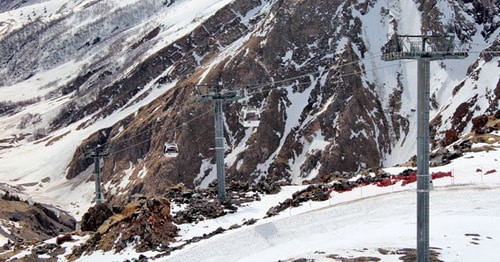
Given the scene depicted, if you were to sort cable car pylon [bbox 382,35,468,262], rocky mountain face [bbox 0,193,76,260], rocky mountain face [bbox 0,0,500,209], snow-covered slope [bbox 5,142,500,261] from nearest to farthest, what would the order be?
cable car pylon [bbox 382,35,468,262] < snow-covered slope [bbox 5,142,500,261] < rocky mountain face [bbox 0,193,76,260] < rocky mountain face [bbox 0,0,500,209]

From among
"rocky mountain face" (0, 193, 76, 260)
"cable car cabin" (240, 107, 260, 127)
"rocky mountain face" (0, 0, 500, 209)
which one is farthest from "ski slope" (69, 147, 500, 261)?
"rocky mountain face" (0, 0, 500, 209)

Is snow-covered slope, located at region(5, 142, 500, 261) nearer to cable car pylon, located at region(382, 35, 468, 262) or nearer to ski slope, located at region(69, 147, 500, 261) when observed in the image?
ski slope, located at region(69, 147, 500, 261)

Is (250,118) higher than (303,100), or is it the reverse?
(250,118)

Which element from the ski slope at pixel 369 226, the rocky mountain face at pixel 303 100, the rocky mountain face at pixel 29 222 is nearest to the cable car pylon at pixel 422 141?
the ski slope at pixel 369 226

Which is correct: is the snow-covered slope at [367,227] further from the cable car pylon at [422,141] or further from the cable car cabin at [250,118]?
the cable car cabin at [250,118]

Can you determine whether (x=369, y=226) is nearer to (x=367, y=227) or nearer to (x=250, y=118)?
(x=367, y=227)

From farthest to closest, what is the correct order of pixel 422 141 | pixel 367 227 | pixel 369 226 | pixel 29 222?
pixel 29 222 < pixel 369 226 < pixel 367 227 < pixel 422 141

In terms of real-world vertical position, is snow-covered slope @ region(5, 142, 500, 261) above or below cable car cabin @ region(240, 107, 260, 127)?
below

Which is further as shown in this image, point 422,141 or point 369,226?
point 369,226

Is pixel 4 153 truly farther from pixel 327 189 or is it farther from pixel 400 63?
pixel 327 189

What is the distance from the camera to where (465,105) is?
382 feet

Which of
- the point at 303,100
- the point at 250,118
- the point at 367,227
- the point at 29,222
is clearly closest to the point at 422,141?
the point at 367,227

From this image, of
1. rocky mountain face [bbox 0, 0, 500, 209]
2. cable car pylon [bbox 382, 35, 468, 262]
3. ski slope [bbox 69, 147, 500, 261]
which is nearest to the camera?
cable car pylon [bbox 382, 35, 468, 262]

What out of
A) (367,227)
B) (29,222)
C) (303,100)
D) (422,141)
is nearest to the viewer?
(422,141)
